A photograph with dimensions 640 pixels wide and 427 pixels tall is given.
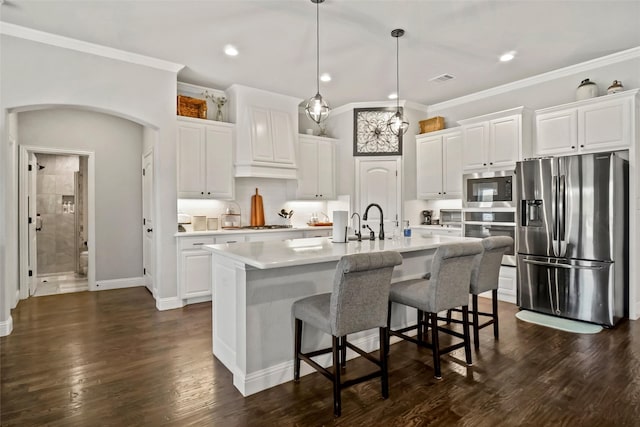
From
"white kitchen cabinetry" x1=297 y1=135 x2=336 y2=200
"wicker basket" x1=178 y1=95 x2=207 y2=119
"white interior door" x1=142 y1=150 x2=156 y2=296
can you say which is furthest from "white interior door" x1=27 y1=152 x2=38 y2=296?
"white kitchen cabinetry" x1=297 y1=135 x2=336 y2=200

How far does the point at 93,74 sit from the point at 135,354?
298cm

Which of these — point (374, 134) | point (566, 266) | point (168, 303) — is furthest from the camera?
point (374, 134)

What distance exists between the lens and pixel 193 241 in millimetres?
4539

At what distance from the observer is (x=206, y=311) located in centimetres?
430

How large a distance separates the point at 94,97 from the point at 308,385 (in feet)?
12.1

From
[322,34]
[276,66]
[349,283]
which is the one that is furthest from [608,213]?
[276,66]

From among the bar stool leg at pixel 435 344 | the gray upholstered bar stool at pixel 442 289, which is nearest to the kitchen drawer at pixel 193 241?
the gray upholstered bar stool at pixel 442 289

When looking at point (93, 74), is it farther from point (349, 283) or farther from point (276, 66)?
point (349, 283)

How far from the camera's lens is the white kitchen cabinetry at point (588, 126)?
382cm

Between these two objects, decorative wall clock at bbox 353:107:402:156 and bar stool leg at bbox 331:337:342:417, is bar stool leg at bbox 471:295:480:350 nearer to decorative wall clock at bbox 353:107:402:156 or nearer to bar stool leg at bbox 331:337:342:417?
bar stool leg at bbox 331:337:342:417

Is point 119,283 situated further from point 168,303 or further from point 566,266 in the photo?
point 566,266

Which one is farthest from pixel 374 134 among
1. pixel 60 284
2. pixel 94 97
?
pixel 60 284

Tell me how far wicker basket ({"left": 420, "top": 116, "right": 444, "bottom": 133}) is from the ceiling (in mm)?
1063

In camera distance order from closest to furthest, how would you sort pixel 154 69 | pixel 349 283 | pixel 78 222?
pixel 349 283
pixel 154 69
pixel 78 222
